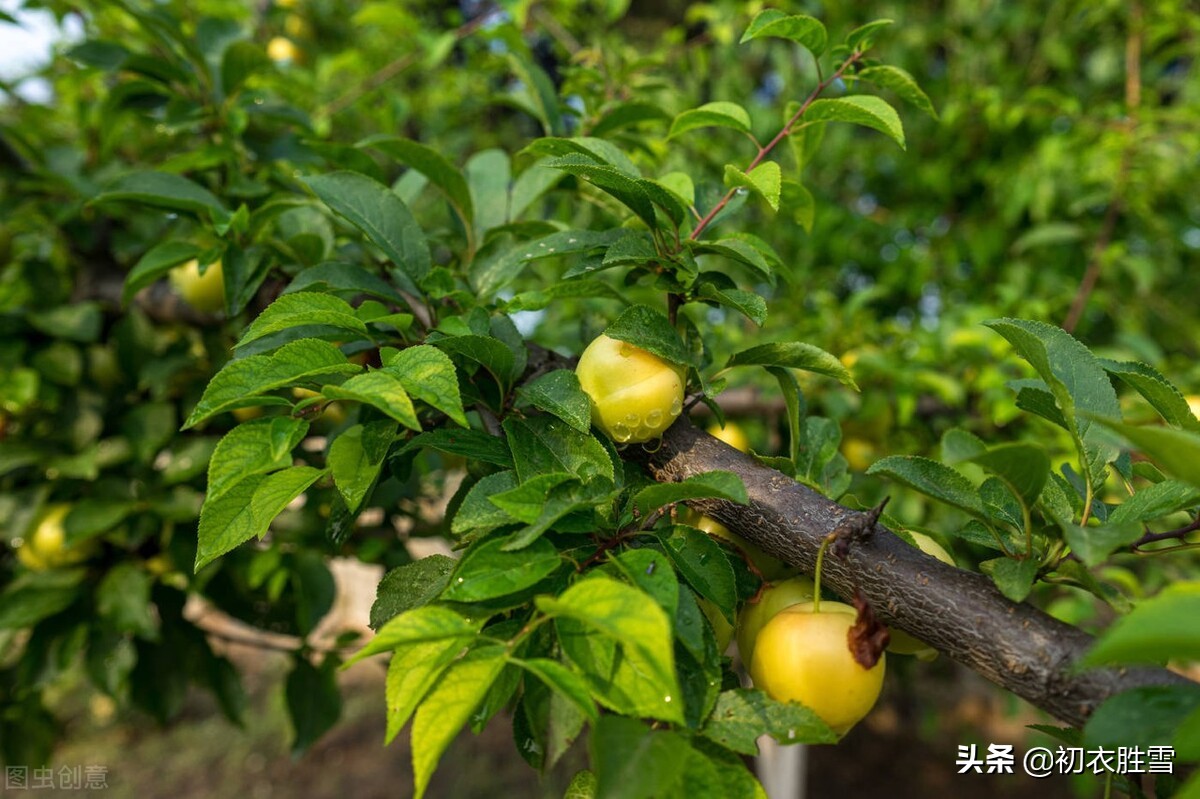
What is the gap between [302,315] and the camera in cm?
49

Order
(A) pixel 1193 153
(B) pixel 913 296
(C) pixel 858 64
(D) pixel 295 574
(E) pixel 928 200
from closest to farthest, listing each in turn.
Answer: (C) pixel 858 64, (D) pixel 295 574, (A) pixel 1193 153, (B) pixel 913 296, (E) pixel 928 200

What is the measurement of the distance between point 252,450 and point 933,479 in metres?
0.46

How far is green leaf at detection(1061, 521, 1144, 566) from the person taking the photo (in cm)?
41

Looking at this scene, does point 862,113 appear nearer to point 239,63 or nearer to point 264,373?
point 264,373

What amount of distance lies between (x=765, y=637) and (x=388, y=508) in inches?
28.1

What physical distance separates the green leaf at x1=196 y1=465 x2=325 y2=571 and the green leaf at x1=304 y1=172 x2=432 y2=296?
0.76 ft

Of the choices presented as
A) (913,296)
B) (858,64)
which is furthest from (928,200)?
(858,64)

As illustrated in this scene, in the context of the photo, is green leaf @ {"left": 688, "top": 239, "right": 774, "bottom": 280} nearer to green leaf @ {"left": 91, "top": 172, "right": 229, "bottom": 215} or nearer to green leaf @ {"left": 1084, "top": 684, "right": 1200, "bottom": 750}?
green leaf @ {"left": 1084, "top": 684, "right": 1200, "bottom": 750}

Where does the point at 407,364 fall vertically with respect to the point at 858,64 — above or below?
below

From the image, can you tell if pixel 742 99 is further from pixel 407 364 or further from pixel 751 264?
pixel 407 364

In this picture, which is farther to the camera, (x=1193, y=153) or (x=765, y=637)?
(x=1193, y=153)

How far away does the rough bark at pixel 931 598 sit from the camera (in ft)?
1.43

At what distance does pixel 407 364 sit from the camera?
489 millimetres

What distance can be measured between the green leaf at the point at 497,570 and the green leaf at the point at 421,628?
20 mm
